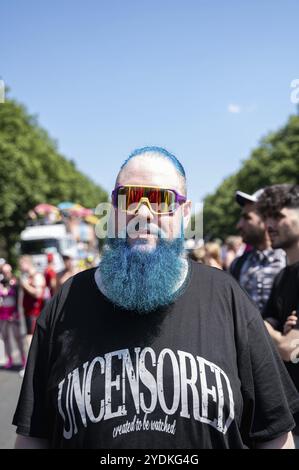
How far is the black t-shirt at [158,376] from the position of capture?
1692 millimetres

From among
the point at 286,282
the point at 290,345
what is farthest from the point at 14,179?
the point at 290,345

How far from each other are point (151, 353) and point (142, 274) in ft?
0.87

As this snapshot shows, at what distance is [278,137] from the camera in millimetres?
55969

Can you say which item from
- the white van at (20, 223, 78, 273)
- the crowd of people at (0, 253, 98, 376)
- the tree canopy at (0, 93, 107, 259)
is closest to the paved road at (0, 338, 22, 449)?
the crowd of people at (0, 253, 98, 376)

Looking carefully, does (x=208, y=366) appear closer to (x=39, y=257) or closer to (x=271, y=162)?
(x=39, y=257)

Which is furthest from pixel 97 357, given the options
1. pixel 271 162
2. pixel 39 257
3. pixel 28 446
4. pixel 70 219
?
pixel 271 162

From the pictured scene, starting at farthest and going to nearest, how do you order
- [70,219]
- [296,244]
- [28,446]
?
[70,219], [296,244], [28,446]

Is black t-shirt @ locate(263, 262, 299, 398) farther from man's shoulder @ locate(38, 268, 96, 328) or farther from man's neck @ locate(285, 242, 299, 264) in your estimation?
man's shoulder @ locate(38, 268, 96, 328)

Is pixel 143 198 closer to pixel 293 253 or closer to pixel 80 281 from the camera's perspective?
pixel 80 281

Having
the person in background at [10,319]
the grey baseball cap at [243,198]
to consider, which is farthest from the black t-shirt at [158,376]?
the person in background at [10,319]

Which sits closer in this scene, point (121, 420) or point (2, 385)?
point (121, 420)

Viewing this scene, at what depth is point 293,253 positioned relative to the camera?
3299mm
